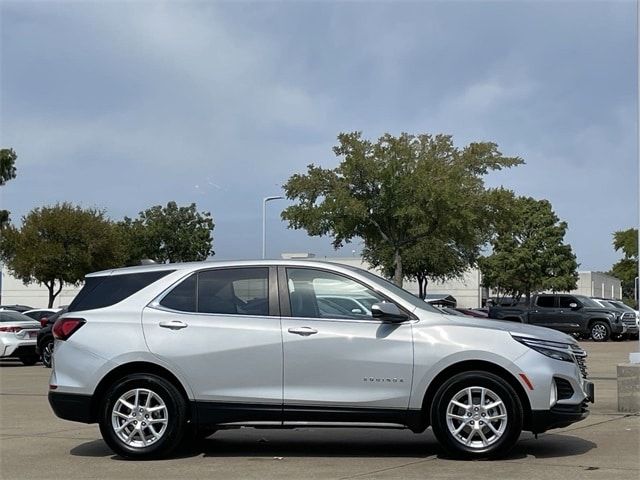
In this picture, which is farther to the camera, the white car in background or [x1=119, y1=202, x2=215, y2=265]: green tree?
[x1=119, y1=202, x2=215, y2=265]: green tree

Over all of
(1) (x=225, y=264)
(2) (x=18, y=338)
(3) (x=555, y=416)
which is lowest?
(2) (x=18, y=338)

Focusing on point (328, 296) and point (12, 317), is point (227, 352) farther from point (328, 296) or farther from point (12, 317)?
point (12, 317)

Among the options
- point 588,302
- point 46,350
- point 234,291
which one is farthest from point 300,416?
point 588,302

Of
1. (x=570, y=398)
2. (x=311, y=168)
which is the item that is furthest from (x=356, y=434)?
(x=311, y=168)

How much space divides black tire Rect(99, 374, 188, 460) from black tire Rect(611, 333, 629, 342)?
28.5 meters

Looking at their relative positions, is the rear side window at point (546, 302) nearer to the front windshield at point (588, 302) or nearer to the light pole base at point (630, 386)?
the front windshield at point (588, 302)

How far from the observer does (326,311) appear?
845cm

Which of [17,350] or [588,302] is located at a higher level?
[588,302]

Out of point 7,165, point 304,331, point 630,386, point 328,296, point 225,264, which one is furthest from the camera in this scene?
point 7,165

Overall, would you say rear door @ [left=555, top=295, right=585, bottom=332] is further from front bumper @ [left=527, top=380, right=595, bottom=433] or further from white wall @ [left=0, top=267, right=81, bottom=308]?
white wall @ [left=0, top=267, right=81, bottom=308]

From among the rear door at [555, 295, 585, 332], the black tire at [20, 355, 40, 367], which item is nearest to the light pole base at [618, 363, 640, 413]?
the black tire at [20, 355, 40, 367]

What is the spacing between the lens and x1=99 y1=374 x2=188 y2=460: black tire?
8328mm

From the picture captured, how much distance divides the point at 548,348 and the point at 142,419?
3664 millimetres

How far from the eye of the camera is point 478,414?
26.7 feet
